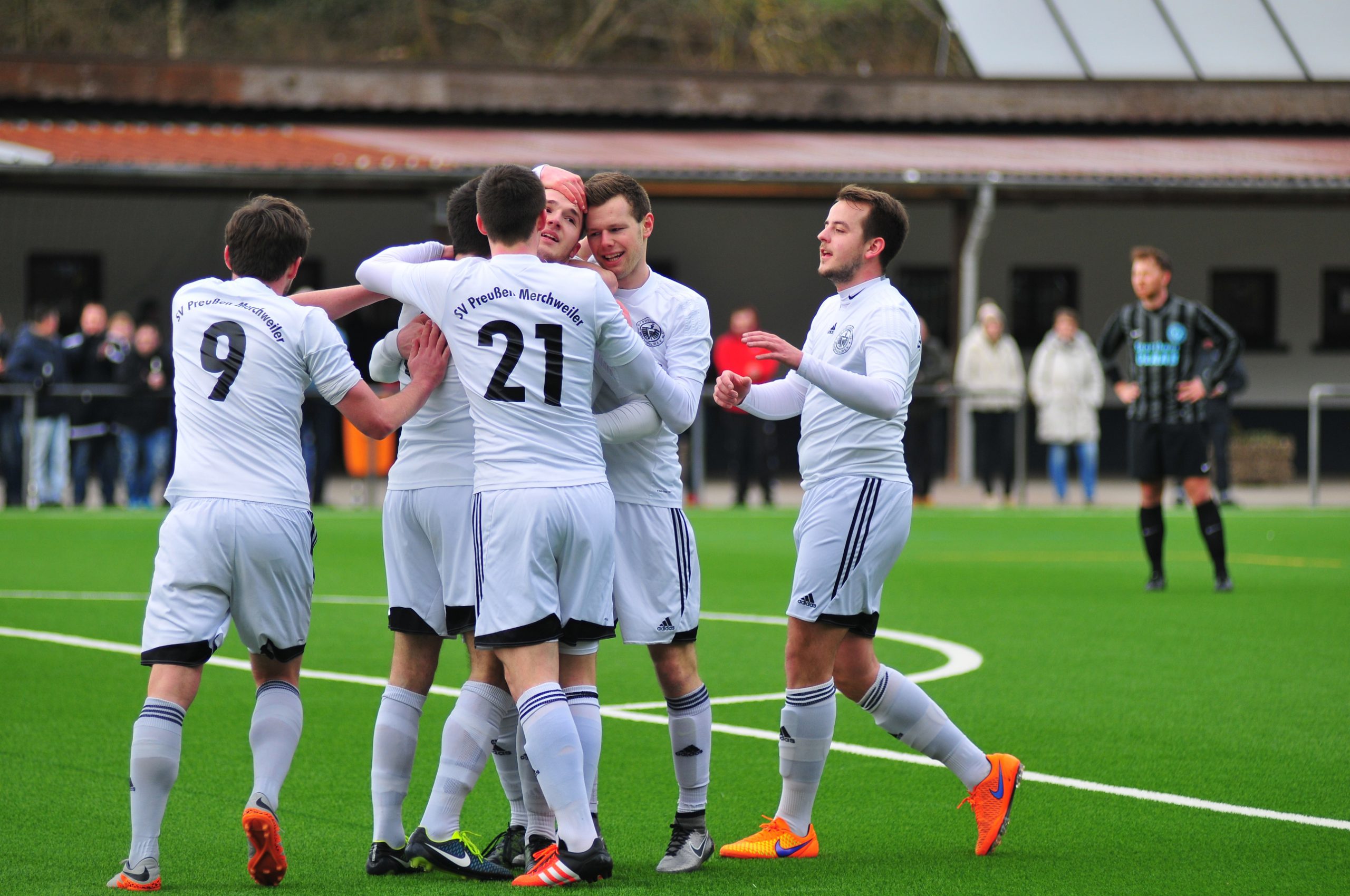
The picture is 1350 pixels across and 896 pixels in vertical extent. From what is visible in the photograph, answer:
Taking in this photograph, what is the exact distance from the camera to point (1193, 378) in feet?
34.9

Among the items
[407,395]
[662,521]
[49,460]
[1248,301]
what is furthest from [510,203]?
[1248,301]

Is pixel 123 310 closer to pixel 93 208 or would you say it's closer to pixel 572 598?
pixel 93 208

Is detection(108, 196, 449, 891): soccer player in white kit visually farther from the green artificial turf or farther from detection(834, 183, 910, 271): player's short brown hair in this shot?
detection(834, 183, 910, 271): player's short brown hair

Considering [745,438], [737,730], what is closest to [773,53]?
[745,438]

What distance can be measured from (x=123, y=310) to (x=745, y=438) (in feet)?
36.2

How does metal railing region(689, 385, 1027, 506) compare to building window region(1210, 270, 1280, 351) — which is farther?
building window region(1210, 270, 1280, 351)

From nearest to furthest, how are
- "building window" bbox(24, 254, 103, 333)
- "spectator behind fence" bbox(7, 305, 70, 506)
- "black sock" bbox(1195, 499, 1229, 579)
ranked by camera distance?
"black sock" bbox(1195, 499, 1229, 579) → "spectator behind fence" bbox(7, 305, 70, 506) → "building window" bbox(24, 254, 103, 333)

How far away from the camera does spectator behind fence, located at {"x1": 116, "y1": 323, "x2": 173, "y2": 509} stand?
1683cm

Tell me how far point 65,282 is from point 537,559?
22.0 metres

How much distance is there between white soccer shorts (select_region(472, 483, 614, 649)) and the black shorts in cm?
713

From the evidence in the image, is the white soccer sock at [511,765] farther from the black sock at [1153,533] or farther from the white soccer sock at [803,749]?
the black sock at [1153,533]

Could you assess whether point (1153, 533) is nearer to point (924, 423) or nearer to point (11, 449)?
point (924, 423)

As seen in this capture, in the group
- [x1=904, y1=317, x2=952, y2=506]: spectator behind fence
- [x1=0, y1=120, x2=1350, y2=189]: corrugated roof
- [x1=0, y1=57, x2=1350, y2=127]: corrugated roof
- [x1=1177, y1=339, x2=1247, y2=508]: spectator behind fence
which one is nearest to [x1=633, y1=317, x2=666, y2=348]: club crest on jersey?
[x1=904, y1=317, x2=952, y2=506]: spectator behind fence

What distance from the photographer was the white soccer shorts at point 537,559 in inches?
168
